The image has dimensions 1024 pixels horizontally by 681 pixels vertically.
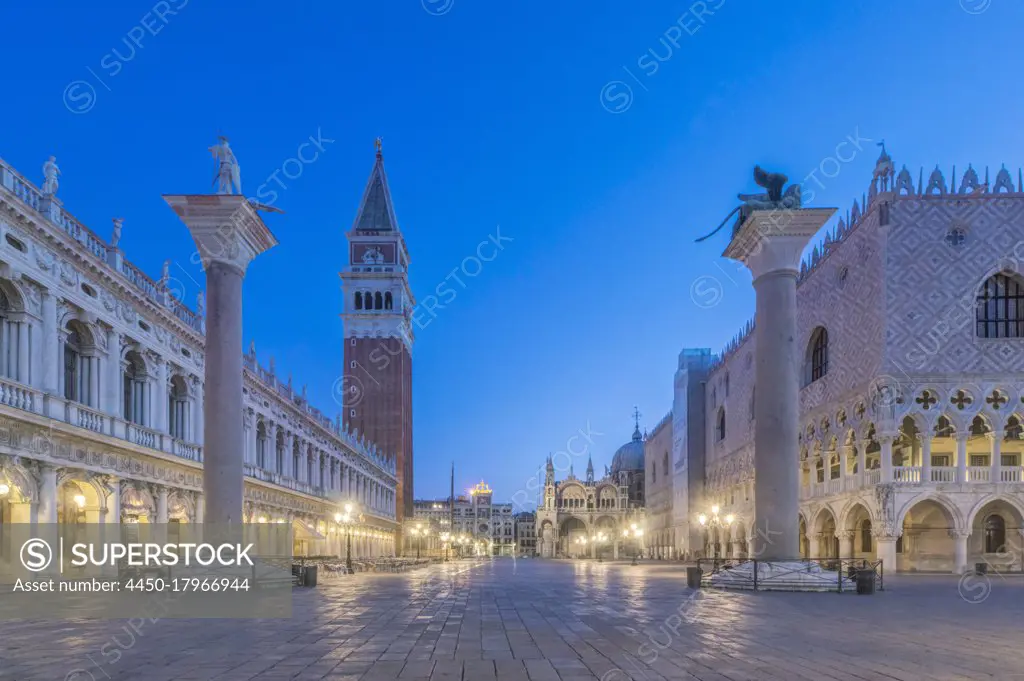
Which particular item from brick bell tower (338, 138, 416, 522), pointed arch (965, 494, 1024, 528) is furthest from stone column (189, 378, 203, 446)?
brick bell tower (338, 138, 416, 522)

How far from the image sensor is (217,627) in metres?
13.9

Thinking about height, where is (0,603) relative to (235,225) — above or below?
below

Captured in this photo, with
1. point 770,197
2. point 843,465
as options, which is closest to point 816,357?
point 843,465

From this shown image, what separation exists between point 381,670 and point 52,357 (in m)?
20.2

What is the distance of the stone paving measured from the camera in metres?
9.71

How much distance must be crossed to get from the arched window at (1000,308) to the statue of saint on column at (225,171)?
115 ft

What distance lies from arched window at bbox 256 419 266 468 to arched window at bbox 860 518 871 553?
1313 inches

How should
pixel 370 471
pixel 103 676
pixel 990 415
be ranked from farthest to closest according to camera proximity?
pixel 370 471 → pixel 990 415 → pixel 103 676

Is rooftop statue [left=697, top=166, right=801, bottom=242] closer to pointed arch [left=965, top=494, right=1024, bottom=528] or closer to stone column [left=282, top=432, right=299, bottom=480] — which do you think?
pointed arch [left=965, top=494, right=1024, bottom=528]

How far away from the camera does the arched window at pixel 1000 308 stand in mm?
41969

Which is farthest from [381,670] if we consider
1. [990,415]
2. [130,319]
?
[990,415]

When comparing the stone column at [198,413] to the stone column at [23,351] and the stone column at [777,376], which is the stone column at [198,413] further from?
the stone column at [777,376]

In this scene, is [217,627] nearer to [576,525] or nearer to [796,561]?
[796,561]

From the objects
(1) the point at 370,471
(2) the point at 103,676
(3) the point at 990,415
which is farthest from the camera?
(1) the point at 370,471
